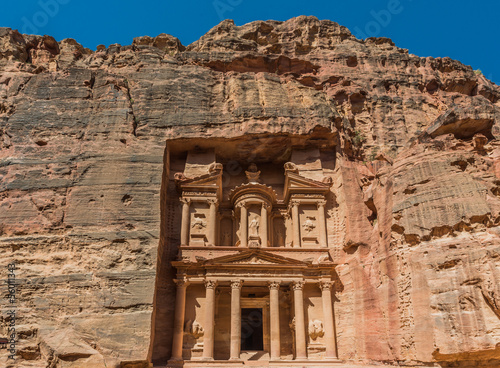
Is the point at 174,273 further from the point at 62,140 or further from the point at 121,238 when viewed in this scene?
the point at 62,140

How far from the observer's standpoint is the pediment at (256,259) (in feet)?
59.9

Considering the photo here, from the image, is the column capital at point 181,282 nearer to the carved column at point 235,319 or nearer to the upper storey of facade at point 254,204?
the upper storey of facade at point 254,204

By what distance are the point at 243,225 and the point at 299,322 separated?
5.09 metres

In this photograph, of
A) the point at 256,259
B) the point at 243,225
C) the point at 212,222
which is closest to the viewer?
the point at 256,259

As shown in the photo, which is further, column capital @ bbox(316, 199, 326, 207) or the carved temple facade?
column capital @ bbox(316, 199, 326, 207)

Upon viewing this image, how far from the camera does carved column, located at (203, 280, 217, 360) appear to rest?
16672 mm

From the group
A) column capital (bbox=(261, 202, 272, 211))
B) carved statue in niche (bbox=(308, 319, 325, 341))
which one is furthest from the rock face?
column capital (bbox=(261, 202, 272, 211))

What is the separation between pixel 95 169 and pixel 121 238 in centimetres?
352

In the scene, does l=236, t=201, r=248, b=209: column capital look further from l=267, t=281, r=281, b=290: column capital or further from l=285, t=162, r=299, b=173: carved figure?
l=267, t=281, r=281, b=290: column capital

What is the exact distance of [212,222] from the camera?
64.9ft

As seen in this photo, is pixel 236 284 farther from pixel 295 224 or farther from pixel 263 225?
pixel 295 224

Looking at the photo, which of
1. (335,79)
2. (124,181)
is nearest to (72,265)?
(124,181)

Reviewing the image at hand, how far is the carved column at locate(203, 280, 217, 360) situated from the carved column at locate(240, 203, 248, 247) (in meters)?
2.58

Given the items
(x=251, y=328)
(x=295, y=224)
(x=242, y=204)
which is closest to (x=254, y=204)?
(x=242, y=204)
